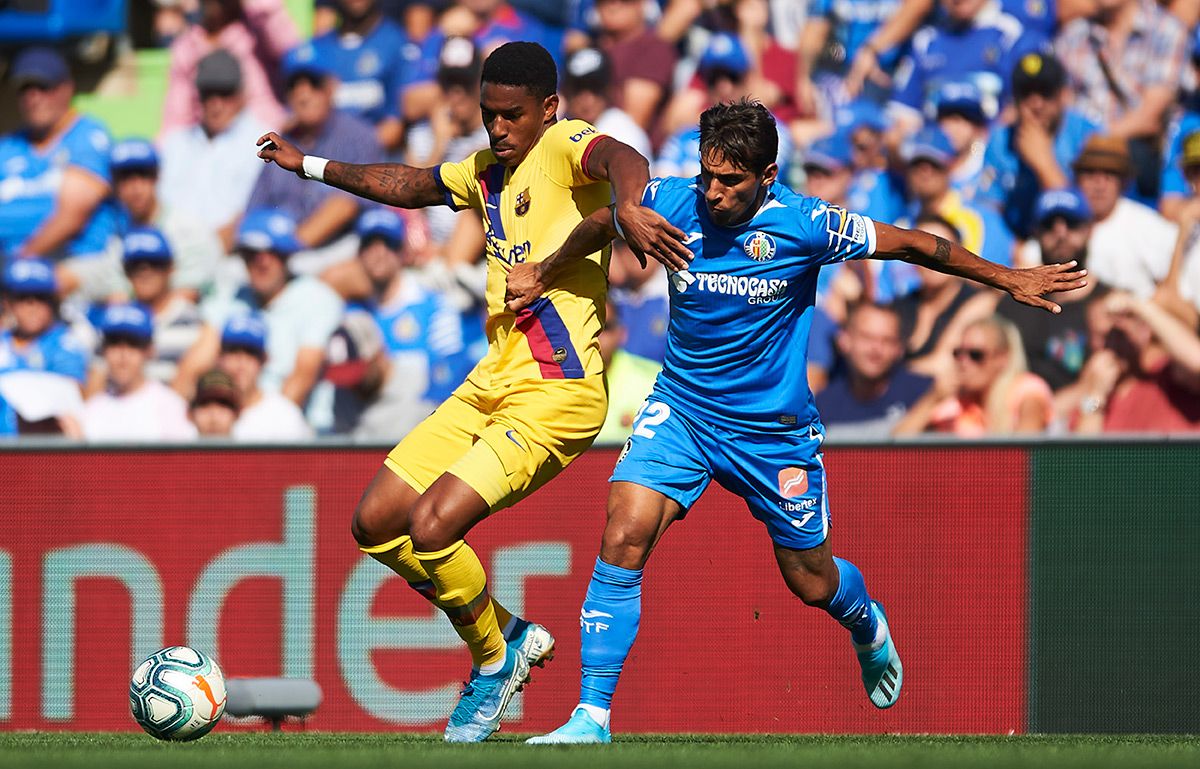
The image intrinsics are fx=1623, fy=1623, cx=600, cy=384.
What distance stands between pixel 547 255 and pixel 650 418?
31.0 inches

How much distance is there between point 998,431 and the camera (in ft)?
31.7

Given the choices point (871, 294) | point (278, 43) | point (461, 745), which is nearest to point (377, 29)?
point (278, 43)

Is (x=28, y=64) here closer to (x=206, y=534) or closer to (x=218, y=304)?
(x=218, y=304)

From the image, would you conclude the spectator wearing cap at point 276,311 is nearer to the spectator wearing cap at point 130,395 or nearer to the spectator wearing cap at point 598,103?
the spectator wearing cap at point 130,395

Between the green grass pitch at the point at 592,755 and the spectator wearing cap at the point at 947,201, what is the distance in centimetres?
437

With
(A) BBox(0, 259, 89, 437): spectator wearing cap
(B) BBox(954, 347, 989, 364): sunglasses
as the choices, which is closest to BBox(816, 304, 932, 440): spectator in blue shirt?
(B) BBox(954, 347, 989, 364): sunglasses

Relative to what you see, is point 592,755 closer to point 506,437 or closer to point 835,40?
point 506,437

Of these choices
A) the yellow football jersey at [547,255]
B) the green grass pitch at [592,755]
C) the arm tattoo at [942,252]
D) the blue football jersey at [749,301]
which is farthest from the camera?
the yellow football jersey at [547,255]

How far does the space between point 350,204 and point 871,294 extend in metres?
3.68

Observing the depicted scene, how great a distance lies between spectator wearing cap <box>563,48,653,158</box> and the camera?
10.8 meters

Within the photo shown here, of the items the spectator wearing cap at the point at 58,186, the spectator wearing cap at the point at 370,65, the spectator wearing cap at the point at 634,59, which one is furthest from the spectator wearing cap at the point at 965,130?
the spectator wearing cap at the point at 58,186

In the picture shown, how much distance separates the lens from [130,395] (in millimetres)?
10734

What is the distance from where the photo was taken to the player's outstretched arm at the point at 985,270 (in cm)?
613

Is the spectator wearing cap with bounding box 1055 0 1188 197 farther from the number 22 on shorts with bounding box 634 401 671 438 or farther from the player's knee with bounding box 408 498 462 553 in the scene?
the player's knee with bounding box 408 498 462 553
